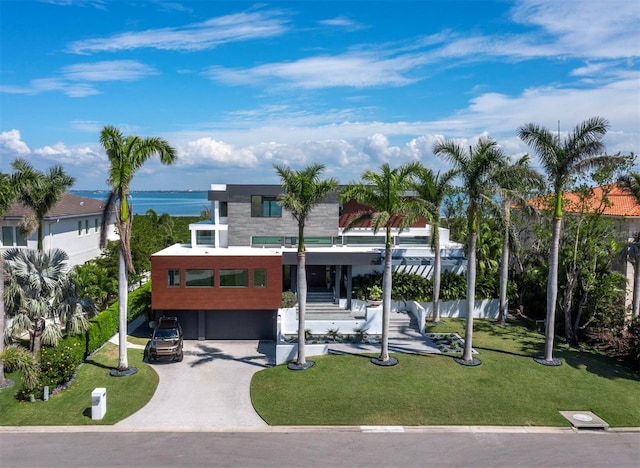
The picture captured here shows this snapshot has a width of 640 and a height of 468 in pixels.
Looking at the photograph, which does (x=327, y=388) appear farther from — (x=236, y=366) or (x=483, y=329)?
(x=483, y=329)

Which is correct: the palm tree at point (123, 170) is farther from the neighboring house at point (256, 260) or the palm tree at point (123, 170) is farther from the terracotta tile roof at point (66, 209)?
the terracotta tile roof at point (66, 209)

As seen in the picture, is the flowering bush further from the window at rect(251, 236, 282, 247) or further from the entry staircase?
the window at rect(251, 236, 282, 247)

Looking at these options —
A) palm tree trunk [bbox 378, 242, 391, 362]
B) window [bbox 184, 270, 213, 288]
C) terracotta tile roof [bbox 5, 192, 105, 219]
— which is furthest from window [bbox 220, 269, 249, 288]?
terracotta tile roof [bbox 5, 192, 105, 219]

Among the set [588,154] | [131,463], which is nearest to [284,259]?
[131,463]

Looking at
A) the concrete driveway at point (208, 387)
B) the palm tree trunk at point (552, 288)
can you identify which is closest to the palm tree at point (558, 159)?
the palm tree trunk at point (552, 288)

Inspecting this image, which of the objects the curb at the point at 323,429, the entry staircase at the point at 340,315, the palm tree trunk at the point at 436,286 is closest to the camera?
the curb at the point at 323,429

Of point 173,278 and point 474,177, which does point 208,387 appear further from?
point 474,177

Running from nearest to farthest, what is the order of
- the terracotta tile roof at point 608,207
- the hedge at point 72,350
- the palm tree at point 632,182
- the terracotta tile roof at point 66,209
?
the hedge at point 72,350 < the palm tree at point 632,182 < the terracotta tile roof at point 608,207 < the terracotta tile roof at point 66,209
